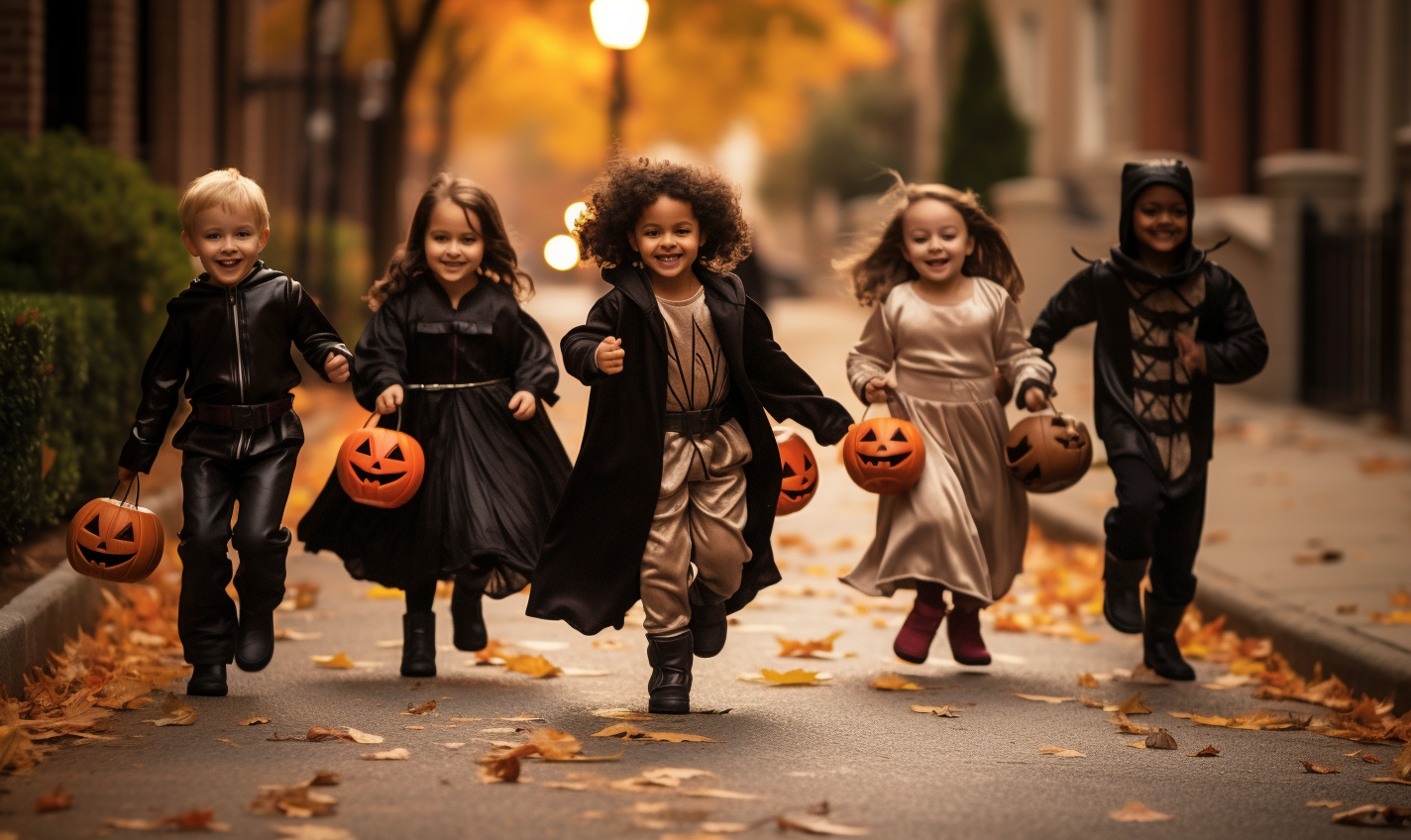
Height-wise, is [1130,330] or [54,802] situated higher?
[1130,330]

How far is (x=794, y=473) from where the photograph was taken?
5.87 metres

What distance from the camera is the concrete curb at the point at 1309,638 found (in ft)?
19.1

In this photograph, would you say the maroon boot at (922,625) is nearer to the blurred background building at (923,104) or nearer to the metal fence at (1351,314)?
the blurred background building at (923,104)

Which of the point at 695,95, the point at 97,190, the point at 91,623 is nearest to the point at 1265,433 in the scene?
the point at 97,190

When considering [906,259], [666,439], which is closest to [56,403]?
[666,439]

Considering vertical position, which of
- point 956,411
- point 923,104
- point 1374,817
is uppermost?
point 923,104

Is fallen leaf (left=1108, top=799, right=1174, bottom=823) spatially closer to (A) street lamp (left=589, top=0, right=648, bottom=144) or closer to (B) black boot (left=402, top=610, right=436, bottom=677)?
(B) black boot (left=402, top=610, right=436, bottom=677)

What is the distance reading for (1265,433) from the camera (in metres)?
13.6

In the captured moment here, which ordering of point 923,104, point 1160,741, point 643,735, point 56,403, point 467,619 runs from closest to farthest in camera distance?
point 643,735, point 1160,741, point 467,619, point 56,403, point 923,104

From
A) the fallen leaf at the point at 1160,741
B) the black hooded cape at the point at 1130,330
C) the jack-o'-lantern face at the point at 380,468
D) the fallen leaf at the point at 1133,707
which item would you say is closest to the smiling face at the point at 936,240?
the black hooded cape at the point at 1130,330

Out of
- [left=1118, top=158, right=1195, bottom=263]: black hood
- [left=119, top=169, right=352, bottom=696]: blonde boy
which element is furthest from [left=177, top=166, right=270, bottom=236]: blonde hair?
[left=1118, top=158, right=1195, bottom=263]: black hood

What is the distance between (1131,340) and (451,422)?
2433 millimetres

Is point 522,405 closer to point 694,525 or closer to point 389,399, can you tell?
point 389,399

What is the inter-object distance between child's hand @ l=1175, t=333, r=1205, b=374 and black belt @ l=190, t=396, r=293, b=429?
3.14 m
